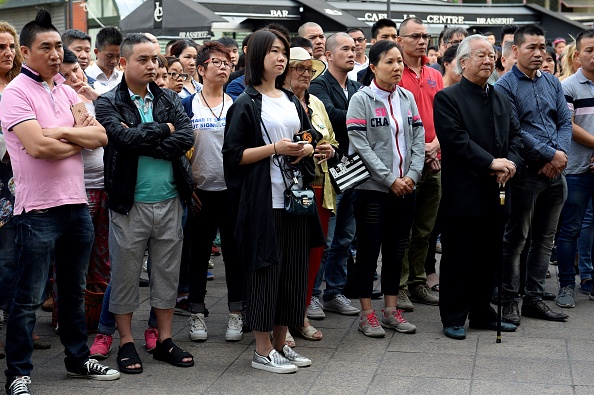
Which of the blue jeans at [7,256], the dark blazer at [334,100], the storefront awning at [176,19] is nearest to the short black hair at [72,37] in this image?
the dark blazer at [334,100]

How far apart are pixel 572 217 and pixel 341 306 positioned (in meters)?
2.20

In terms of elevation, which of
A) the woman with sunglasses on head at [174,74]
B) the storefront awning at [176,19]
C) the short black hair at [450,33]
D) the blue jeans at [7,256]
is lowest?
the blue jeans at [7,256]

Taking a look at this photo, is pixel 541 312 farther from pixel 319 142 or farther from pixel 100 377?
pixel 100 377

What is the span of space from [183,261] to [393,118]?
2.03 m

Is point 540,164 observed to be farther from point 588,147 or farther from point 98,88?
point 98,88

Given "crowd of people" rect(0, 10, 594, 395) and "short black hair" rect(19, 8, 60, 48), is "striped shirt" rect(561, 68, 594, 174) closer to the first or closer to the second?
"crowd of people" rect(0, 10, 594, 395)

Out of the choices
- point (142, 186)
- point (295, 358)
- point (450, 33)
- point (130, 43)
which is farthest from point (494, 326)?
point (450, 33)

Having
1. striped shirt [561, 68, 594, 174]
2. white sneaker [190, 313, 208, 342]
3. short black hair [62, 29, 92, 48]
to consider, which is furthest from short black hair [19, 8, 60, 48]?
striped shirt [561, 68, 594, 174]

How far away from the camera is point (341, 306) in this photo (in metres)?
7.20

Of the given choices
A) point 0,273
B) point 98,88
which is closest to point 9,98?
point 0,273

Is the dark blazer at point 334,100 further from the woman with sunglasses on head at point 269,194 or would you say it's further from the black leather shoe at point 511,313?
the black leather shoe at point 511,313

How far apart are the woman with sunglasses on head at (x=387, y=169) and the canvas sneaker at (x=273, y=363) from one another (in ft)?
3.27

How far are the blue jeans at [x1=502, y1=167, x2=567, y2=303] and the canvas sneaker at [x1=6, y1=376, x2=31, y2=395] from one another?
145 inches

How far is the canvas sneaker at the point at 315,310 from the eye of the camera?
6984 millimetres
